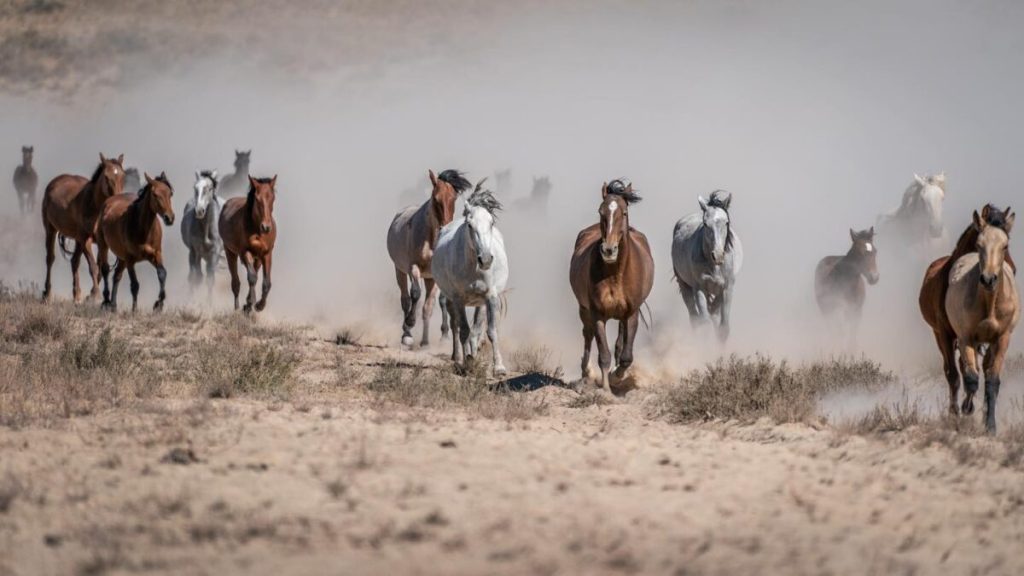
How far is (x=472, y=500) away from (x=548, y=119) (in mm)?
60493

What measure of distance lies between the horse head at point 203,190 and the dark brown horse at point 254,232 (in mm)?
1069

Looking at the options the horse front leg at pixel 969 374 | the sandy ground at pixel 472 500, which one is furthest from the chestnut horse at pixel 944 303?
the sandy ground at pixel 472 500

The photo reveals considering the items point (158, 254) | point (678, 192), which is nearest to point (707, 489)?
point (158, 254)

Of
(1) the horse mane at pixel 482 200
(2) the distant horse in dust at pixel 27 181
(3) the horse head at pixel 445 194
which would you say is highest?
(2) the distant horse in dust at pixel 27 181

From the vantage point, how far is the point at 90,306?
1875 centimetres

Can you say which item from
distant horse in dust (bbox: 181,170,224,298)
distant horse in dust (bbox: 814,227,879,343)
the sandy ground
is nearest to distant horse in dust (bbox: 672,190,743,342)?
distant horse in dust (bbox: 814,227,879,343)

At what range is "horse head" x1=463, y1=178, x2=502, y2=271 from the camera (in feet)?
46.5

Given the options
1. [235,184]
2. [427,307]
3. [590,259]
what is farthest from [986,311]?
[235,184]

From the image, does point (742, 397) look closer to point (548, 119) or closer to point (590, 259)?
point (590, 259)

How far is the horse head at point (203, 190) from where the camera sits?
20.9 meters

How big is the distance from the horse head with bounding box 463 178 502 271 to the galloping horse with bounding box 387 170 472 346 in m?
1.75

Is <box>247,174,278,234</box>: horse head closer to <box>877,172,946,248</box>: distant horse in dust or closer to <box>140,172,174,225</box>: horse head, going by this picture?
<box>140,172,174,225</box>: horse head

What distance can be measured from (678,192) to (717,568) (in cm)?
4281

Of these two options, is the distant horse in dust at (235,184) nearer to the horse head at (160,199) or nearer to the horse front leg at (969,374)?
the horse head at (160,199)
